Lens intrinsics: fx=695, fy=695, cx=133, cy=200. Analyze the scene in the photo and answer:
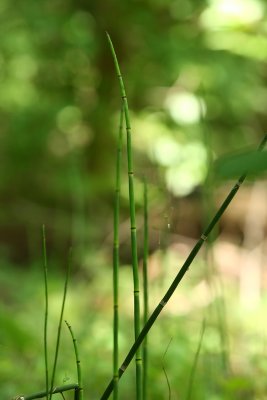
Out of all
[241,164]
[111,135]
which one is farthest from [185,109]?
[241,164]

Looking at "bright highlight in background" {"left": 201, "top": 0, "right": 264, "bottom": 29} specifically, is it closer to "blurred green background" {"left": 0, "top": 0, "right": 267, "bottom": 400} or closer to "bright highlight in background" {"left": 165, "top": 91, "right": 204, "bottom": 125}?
"blurred green background" {"left": 0, "top": 0, "right": 267, "bottom": 400}

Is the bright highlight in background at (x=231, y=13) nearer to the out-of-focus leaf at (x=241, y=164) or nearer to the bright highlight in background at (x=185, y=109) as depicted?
the bright highlight in background at (x=185, y=109)

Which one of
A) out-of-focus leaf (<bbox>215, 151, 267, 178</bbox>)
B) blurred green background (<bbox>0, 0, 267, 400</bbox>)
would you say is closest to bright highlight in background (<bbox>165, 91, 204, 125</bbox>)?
blurred green background (<bbox>0, 0, 267, 400</bbox>)

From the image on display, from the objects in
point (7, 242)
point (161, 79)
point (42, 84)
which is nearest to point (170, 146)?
point (161, 79)

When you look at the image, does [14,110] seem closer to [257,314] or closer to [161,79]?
[161,79]

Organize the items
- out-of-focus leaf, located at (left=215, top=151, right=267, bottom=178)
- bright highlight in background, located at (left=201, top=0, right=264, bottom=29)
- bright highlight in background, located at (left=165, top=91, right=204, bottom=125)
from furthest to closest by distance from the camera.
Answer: bright highlight in background, located at (left=165, top=91, right=204, bottom=125) < bright highlight in background, located at (left=201, top=0, right=264, bottom=29) < out-of-focus leaf, located at (left=215, top=151, right=267, bottom=178)

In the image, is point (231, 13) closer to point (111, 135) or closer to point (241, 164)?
point (111, 135)

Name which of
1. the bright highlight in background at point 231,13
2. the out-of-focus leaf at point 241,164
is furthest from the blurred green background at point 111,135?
the out-of-focus leaf at point 241,164
